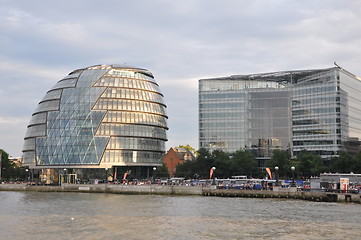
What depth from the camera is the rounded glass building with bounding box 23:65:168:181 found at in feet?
436

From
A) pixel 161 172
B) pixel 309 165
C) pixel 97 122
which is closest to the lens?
pixel 309 165

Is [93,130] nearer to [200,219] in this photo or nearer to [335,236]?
[200,219]

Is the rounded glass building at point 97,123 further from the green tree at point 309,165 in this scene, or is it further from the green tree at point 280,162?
the green tree at point 309,165

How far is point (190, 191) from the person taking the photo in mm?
91500

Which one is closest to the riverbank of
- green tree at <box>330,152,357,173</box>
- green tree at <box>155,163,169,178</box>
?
green tree at <box>330,152,357,173</box>

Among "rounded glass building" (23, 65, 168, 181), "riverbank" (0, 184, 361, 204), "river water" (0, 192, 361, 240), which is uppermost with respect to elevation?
"rounded glass building" (23, 65, 168, 181)

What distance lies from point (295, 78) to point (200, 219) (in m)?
122

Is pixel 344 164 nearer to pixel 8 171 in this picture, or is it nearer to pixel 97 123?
pixel 97 123

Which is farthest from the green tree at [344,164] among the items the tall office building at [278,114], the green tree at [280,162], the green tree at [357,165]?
the tall office building at [278,114]

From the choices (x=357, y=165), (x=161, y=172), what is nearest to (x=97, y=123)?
(x=161, y=172)

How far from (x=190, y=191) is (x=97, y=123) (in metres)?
49.5

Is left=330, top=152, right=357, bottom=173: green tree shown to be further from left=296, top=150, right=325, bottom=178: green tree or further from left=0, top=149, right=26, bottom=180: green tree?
left=0, top=149, right=26, bottom=180: green tree

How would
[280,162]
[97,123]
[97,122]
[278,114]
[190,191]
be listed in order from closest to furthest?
[190,191], [280,162], [97,123], [97,122], [278,114]

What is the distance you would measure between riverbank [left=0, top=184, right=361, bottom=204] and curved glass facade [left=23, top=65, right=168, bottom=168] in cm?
2066
